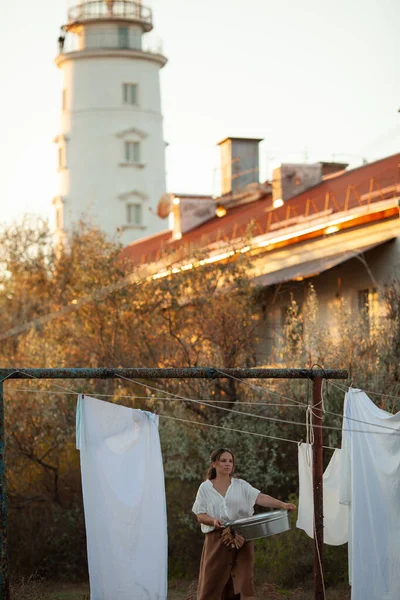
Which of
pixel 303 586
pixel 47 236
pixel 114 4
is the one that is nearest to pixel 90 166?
pixel 114 4

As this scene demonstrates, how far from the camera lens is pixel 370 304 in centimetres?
2048

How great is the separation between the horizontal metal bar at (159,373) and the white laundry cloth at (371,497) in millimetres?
602

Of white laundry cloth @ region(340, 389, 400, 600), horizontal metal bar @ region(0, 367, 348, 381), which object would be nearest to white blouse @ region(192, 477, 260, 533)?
horizontal metal bar @ region(0, 367, 348, 381)

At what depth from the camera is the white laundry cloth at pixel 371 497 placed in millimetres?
11125

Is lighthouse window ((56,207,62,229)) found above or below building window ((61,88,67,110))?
below

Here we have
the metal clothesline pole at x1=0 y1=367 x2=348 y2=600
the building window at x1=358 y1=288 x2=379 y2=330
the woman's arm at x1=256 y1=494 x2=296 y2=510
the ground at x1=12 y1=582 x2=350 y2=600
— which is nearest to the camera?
the woman's arm at x1=256 y1=494 x2=296 y2=510

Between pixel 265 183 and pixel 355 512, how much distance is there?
20861 millimetres

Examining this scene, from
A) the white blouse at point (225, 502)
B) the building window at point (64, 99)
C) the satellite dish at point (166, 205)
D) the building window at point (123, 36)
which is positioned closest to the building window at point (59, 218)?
the building window at point (64, 99)

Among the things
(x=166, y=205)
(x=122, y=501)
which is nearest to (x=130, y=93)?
(x=166, y=205)

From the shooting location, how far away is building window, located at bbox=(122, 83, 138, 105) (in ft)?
147

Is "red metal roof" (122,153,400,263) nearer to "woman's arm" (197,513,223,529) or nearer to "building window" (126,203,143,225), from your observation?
"woman's arm" (197,513,223,529)

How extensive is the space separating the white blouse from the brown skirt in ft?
0.61

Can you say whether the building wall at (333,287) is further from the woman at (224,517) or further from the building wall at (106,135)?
the building wall at (106,135)

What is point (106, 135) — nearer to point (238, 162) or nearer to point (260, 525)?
point (238, 162)
